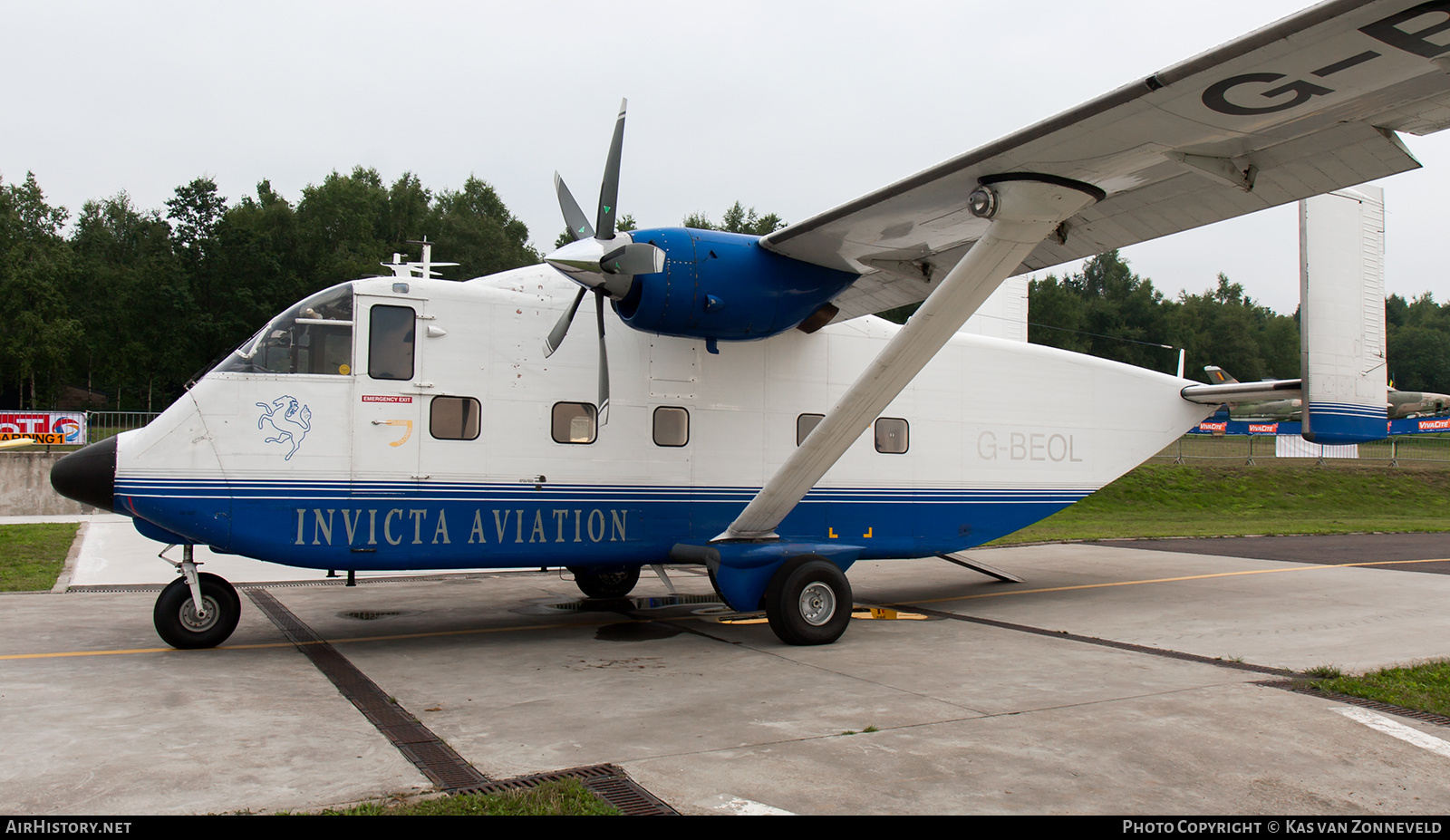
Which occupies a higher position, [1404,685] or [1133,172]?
[1133,172]

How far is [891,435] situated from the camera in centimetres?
1129

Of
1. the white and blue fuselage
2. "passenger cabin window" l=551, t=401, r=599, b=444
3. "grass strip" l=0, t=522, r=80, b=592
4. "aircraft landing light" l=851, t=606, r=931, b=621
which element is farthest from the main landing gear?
"aircraft landing light" l=851, t=606, r=931, b=621

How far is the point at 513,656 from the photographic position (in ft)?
27.8

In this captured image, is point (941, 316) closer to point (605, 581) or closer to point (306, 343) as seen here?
point (605, 581)

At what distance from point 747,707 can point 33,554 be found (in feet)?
48.5

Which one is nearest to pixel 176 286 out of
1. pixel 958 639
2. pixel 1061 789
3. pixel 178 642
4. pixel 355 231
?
pixel 355 231

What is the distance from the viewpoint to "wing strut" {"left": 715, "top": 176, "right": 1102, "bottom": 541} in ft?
25.6

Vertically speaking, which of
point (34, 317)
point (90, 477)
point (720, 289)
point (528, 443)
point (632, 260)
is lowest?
point (90, 477)

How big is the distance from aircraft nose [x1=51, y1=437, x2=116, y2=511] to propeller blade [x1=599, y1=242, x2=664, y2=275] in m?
4.85

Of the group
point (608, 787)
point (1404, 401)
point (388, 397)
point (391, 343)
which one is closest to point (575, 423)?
point (388, 397)

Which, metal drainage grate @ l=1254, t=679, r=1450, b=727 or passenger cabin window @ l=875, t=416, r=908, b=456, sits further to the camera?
passenger cabin window @ l=875, t=416, r=908, b=456

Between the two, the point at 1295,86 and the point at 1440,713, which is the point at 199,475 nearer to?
the point at 1295,86

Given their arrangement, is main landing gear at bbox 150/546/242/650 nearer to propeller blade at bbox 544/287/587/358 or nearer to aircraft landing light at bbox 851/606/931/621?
propeller blade at bbox 544/287/587/358

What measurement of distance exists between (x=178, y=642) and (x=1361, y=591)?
14.8 m
